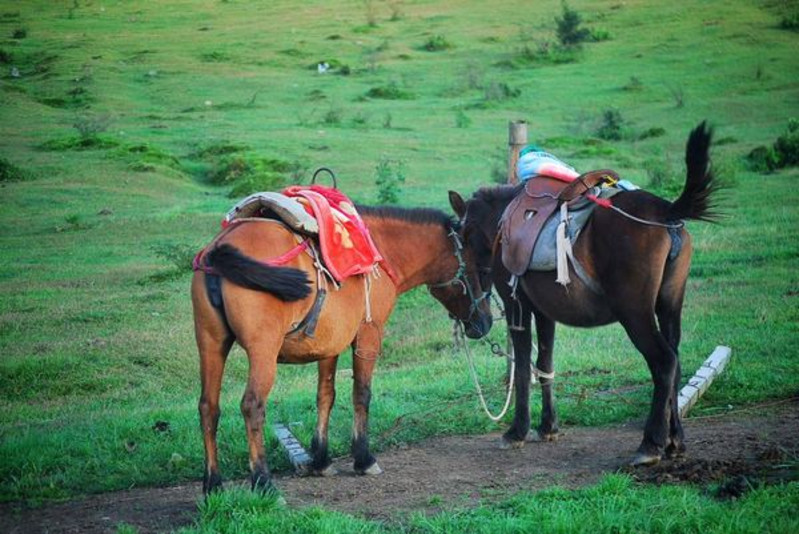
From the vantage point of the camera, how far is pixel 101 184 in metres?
19.8

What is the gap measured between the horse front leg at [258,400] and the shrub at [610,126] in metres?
20.5

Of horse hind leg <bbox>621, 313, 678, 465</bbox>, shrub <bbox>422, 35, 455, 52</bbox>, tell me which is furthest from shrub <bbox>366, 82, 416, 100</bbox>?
horse hind leg <bbox>621, 313, 678, 465</bbox>

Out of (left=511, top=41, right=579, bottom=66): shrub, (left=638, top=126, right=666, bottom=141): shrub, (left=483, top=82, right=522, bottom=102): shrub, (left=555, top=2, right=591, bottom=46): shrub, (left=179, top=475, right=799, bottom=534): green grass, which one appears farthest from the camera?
(left=555, top=2, right=591, bottom=46): shrub

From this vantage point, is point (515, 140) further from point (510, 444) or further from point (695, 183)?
point (510, 444)

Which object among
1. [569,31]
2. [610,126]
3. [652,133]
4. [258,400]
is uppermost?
[569,31]

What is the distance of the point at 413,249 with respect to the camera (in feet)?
23.2

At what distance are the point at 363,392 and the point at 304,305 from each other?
0.91 metres

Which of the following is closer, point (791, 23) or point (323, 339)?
point (323, 339)

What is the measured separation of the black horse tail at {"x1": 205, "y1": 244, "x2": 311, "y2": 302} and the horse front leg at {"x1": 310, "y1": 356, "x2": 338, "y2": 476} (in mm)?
1119

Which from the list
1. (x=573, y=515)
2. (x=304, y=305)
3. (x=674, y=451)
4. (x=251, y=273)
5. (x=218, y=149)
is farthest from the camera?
(x=218, y=149)

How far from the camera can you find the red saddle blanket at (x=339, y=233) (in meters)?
6.21

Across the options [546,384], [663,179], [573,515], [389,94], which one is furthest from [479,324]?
[389,94]

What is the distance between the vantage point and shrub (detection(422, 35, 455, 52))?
1538 inches

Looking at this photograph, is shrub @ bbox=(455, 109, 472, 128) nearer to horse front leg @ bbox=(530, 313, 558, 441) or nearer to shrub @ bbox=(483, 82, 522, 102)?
shrub @ bbox=(483, 82, 522, 102)
